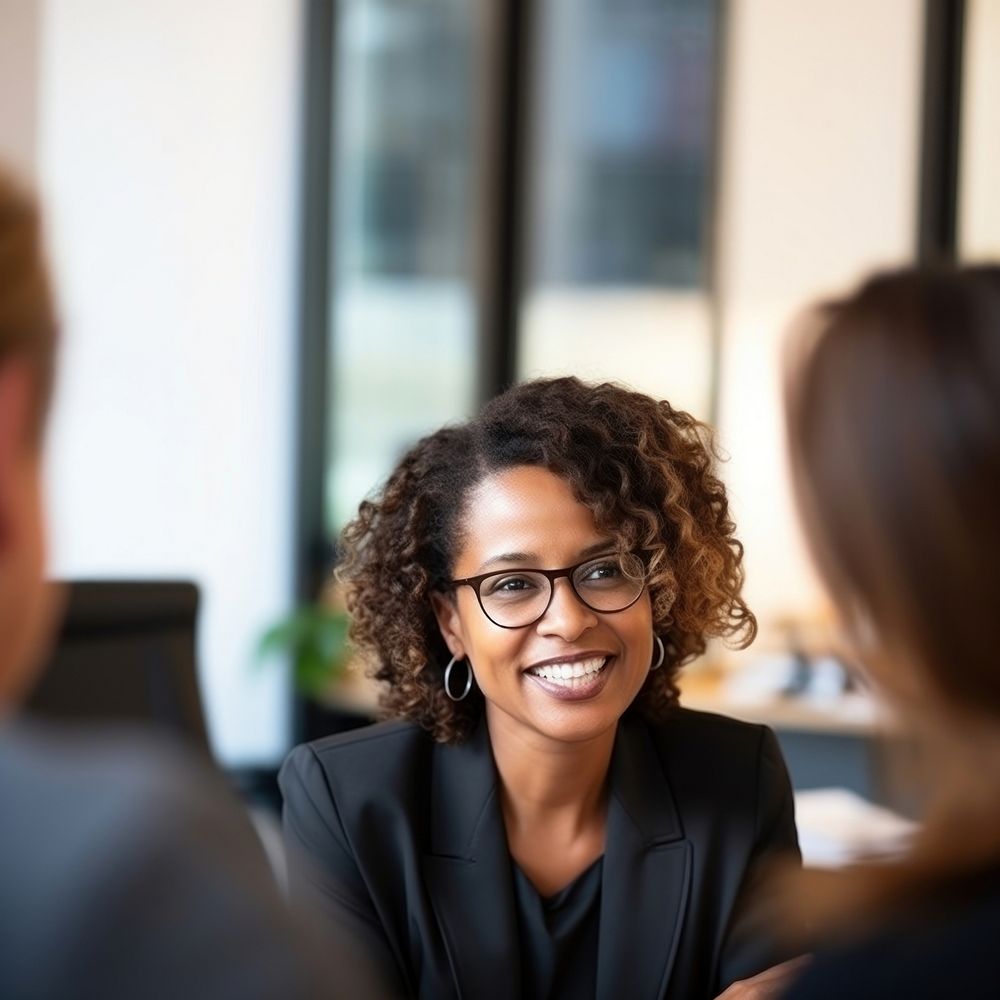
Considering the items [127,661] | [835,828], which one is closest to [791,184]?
[835,828]

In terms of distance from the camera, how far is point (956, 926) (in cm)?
108

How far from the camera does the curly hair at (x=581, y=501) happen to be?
6.27 feet

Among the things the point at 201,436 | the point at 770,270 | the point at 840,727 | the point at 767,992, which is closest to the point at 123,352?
the point at 201,436

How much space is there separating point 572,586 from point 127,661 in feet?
1.81

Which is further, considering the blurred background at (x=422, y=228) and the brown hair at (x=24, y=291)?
the blurred background at (x=422, y=228)

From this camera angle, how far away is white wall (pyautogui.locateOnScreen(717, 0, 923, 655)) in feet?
16.7

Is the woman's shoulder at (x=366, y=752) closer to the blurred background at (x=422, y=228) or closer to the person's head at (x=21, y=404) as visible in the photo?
the person's head at (x=21, y=404)

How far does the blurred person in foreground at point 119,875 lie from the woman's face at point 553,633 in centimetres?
105

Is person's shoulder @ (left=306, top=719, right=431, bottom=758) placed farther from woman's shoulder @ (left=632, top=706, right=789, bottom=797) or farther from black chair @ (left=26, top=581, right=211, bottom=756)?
woman's shoulder @ (left=632, top=706, right=789, bottom=797)

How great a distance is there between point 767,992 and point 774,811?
32 centimetres

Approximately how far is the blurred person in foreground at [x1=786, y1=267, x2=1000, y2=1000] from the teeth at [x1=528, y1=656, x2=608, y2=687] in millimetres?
729

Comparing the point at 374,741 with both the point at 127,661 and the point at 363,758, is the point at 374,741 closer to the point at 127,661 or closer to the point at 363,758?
the point at 363,758

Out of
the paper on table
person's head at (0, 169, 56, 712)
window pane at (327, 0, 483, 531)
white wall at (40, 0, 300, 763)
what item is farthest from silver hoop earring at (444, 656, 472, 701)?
window pane at (327, 0, 483, 531)

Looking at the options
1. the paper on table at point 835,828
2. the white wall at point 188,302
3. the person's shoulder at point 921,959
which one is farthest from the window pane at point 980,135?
the person's shoulder at point 921,959
